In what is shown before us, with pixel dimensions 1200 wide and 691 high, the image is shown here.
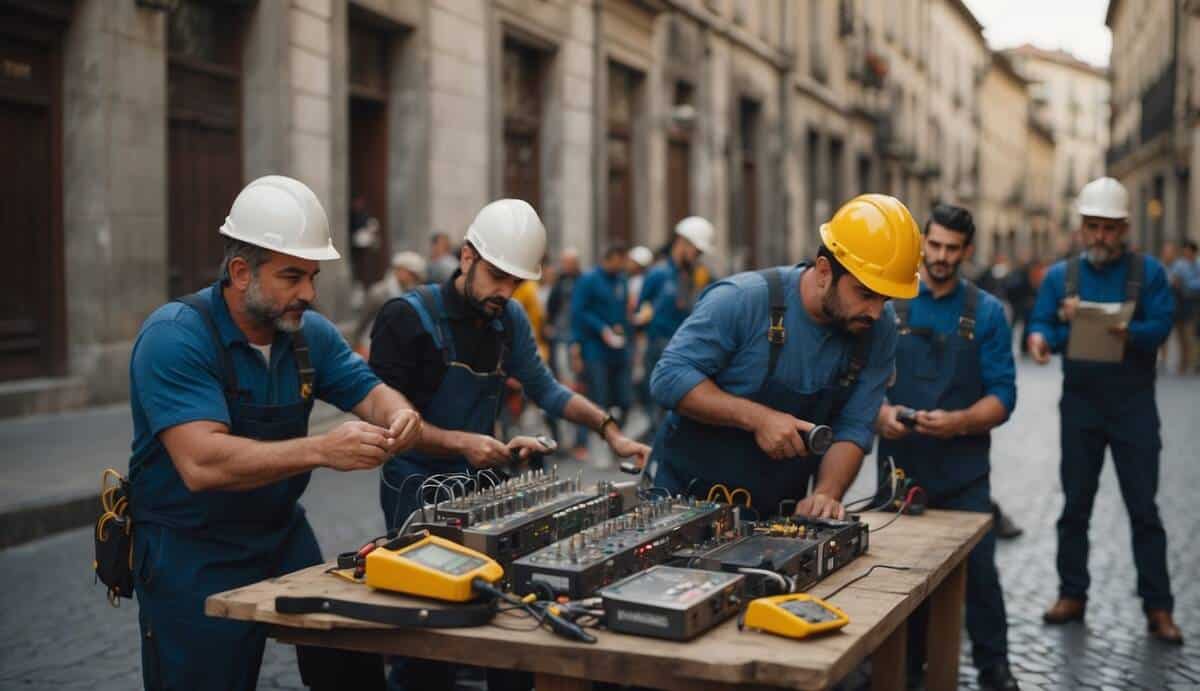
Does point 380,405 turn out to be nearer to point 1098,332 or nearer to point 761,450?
point 761,450

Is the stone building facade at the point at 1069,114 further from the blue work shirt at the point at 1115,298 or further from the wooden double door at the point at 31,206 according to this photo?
the blue work shirt at the point at 1115,298

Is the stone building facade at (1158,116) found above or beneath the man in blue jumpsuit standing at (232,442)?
above

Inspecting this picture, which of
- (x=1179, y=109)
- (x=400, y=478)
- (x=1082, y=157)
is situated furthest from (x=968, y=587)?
(x=1082, y=157)

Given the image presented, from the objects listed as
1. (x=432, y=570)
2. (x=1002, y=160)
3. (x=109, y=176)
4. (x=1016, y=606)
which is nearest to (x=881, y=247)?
(x=432, y=570)

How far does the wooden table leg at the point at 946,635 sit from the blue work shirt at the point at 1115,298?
2071 mm

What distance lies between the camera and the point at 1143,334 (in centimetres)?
683

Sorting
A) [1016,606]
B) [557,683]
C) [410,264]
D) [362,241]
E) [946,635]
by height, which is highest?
[362,241]

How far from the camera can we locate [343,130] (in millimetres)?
15781

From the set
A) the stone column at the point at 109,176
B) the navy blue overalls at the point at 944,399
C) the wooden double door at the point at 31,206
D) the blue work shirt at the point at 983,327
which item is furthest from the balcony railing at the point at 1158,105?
the navy blue overalls at the point at 944,399

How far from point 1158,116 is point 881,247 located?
40181mm

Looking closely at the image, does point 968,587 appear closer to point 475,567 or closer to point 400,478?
point 400,478

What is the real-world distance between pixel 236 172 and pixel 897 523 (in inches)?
433

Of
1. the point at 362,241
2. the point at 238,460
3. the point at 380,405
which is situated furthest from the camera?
the point at 362,241

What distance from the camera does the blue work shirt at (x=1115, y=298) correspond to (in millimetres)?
6832
